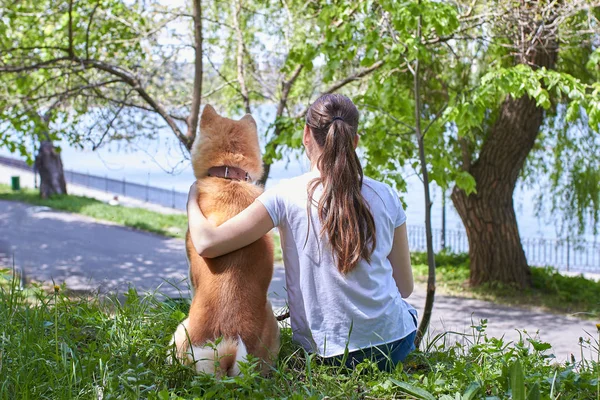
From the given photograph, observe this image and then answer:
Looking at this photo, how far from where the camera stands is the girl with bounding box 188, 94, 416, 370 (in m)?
2.77

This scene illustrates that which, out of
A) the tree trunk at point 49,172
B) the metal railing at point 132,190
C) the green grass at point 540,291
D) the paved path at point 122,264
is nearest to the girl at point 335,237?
the paved path at point 122,264

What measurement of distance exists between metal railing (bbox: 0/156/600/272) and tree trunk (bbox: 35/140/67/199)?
3.80 feet

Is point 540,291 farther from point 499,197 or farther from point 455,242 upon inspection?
point 455,242

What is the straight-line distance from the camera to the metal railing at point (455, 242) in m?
16.8

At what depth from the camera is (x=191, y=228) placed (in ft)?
9.07

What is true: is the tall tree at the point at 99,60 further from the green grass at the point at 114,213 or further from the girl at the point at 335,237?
the green grass at the point at 114,213

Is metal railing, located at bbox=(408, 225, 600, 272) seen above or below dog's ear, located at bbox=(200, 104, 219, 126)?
below

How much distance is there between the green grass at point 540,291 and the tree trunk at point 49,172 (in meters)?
15.0

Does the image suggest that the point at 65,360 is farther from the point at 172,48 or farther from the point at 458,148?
the point at 458,148

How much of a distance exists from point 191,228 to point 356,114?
92cm

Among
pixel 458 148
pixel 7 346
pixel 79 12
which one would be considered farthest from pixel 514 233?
pixel 7 346

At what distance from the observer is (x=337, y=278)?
2840 millimetres

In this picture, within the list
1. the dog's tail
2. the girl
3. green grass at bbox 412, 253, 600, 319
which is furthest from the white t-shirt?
green grass at bbox 412, 253, 600, 319

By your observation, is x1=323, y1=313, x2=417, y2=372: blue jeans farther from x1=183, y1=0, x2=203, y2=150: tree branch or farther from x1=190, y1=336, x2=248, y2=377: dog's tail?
x1=183, y1=0, x2=203, y2=150: tree branch
